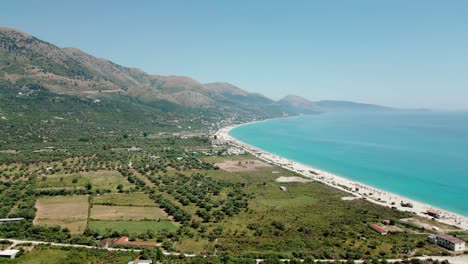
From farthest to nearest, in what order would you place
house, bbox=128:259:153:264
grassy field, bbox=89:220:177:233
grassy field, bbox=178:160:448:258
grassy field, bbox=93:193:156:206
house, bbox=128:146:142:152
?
house, bbox=128:146:142:152, grassy field, bbox=93:193:156:206, grassy field, bbox=89:220:177:233, grassy field, bbox=178:160:448:258, house, bbox=128:259:153:264

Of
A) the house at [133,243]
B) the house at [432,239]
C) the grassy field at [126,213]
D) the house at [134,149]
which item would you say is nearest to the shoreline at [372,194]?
the house at [432,239]

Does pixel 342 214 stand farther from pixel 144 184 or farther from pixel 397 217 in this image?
pixel 144 184

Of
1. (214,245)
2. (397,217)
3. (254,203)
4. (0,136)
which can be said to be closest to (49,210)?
(214,245)

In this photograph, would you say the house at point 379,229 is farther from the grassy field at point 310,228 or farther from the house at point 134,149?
the house at point 134,149

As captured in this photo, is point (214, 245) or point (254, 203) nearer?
point (214, 245)

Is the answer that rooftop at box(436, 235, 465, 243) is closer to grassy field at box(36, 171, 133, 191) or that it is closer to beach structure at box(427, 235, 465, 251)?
beach structure at box(427, 235, 465, 251)

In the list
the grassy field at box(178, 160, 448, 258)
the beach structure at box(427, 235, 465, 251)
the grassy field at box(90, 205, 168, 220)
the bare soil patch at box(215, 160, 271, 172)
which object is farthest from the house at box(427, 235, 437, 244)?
the bare soil patch at box(215, 160, 271, 172)
